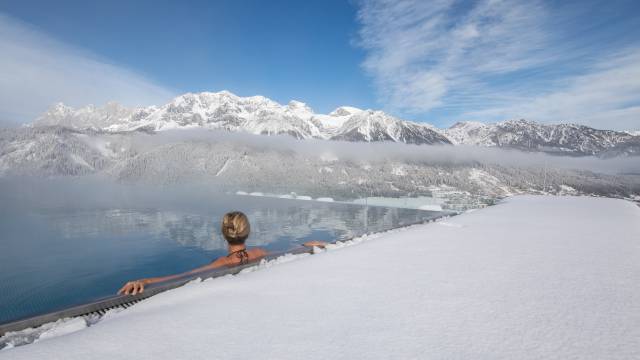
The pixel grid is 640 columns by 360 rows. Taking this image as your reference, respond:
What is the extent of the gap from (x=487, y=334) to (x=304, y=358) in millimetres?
1950

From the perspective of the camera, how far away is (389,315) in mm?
4168

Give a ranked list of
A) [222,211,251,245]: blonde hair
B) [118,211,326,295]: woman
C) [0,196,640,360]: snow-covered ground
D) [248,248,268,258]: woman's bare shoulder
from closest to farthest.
Result: [0,196,640,360]: snow-covered ground, [118,211,326,295]: woman, [222,211,251,245]: blonde hair, [248,248,268,258]: woman's bare shoulder

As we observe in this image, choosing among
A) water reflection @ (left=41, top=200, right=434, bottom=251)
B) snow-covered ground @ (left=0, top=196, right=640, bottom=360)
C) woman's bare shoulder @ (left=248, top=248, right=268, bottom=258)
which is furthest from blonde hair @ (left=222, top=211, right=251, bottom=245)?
water reflection @ (left=41, top=200, right=434, bottom=251)

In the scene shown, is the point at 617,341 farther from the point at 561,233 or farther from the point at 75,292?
the point at 75,292

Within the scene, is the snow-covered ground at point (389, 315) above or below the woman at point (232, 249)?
below

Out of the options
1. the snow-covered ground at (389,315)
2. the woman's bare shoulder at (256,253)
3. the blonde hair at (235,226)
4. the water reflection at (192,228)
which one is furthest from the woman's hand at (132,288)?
the water reflection at (192,228)

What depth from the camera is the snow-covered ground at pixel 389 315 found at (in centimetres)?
321

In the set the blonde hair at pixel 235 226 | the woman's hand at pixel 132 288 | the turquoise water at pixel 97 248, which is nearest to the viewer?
the woman's hand at pixel 132 288

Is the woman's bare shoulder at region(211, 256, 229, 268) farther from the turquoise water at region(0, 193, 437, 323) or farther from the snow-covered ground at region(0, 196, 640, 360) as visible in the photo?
the turquoise water at region(0, 193, 437, 323)

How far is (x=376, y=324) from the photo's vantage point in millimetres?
3875

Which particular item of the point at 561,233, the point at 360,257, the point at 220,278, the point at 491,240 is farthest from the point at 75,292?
the point at 561,233

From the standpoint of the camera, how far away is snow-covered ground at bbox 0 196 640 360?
3.21 m

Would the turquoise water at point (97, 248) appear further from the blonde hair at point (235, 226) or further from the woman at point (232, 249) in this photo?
the blonde hair at point (235, 226)

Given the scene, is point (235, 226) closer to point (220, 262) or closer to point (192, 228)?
point (220, 262)
